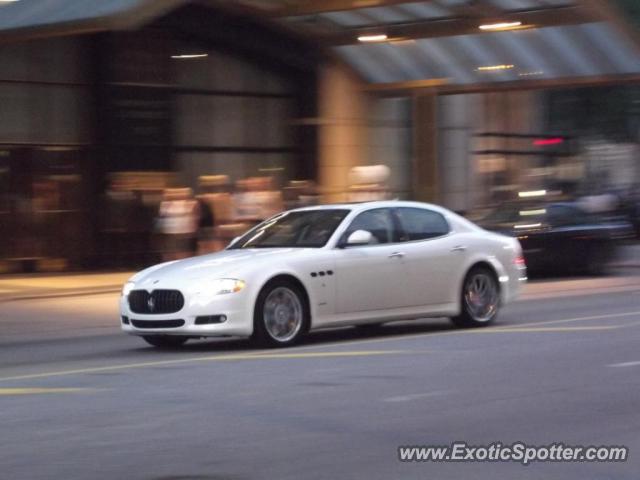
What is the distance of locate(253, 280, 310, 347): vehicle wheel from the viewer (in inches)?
489

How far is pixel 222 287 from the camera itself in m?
12.2

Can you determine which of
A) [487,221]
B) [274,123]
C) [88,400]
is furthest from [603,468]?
[274,123]

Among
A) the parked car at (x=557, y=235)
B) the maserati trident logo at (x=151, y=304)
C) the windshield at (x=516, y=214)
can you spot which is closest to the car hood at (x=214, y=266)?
the maserati trident logo at (x=151, y=304)

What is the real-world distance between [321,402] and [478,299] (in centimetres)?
543

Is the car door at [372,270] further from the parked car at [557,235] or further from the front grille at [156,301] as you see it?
the parked car at [557,235]

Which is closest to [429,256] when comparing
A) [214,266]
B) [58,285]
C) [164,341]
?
[214,266]

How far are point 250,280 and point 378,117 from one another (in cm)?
1921

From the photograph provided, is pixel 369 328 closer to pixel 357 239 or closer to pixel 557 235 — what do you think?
pixel 357 239

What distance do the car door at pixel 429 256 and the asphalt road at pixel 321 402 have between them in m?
0.45

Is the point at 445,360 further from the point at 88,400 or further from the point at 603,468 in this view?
the point at 603,468

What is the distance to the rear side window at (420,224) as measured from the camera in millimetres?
13883

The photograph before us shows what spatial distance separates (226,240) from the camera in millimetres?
24719

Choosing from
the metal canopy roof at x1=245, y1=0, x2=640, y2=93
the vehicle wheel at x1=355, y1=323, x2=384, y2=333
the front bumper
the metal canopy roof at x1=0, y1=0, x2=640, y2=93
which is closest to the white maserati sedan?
the front bumper

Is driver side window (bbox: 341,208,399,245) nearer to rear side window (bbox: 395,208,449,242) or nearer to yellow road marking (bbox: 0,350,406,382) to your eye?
rear side window (bbox: 395,208,449,242)
